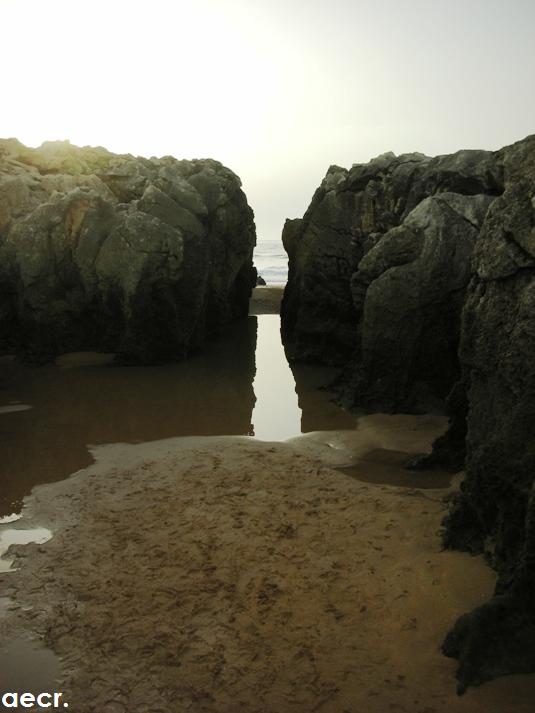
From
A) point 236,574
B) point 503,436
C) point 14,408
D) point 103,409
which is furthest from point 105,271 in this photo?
point 503,436

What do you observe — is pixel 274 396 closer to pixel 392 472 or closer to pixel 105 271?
pixel 392 472

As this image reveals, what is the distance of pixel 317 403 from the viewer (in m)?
16.3

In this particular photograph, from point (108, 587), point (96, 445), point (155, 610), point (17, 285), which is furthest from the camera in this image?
point (17, 285)

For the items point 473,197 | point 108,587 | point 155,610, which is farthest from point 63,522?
point 473,197

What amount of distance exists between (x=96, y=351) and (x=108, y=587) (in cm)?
1525

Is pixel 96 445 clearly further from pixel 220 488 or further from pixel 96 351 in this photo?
pixel 96 351

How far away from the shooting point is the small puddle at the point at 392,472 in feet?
34.8

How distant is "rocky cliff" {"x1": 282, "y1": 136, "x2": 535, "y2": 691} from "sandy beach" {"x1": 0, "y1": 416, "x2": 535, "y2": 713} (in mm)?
521

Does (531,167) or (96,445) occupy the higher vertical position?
(531,167)

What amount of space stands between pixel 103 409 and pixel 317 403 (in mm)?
5647

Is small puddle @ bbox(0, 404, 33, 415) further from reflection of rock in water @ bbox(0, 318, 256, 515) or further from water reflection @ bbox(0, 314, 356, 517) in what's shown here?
reflection of rock in water @ bbox(0, 318, 256, 515)

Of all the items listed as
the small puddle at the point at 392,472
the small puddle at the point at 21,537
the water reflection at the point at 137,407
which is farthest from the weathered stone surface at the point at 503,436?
the water reflection at the point at 137,407

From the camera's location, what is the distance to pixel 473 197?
46.7 feet

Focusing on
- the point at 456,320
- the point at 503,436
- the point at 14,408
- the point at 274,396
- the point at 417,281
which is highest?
the point at 417,281
